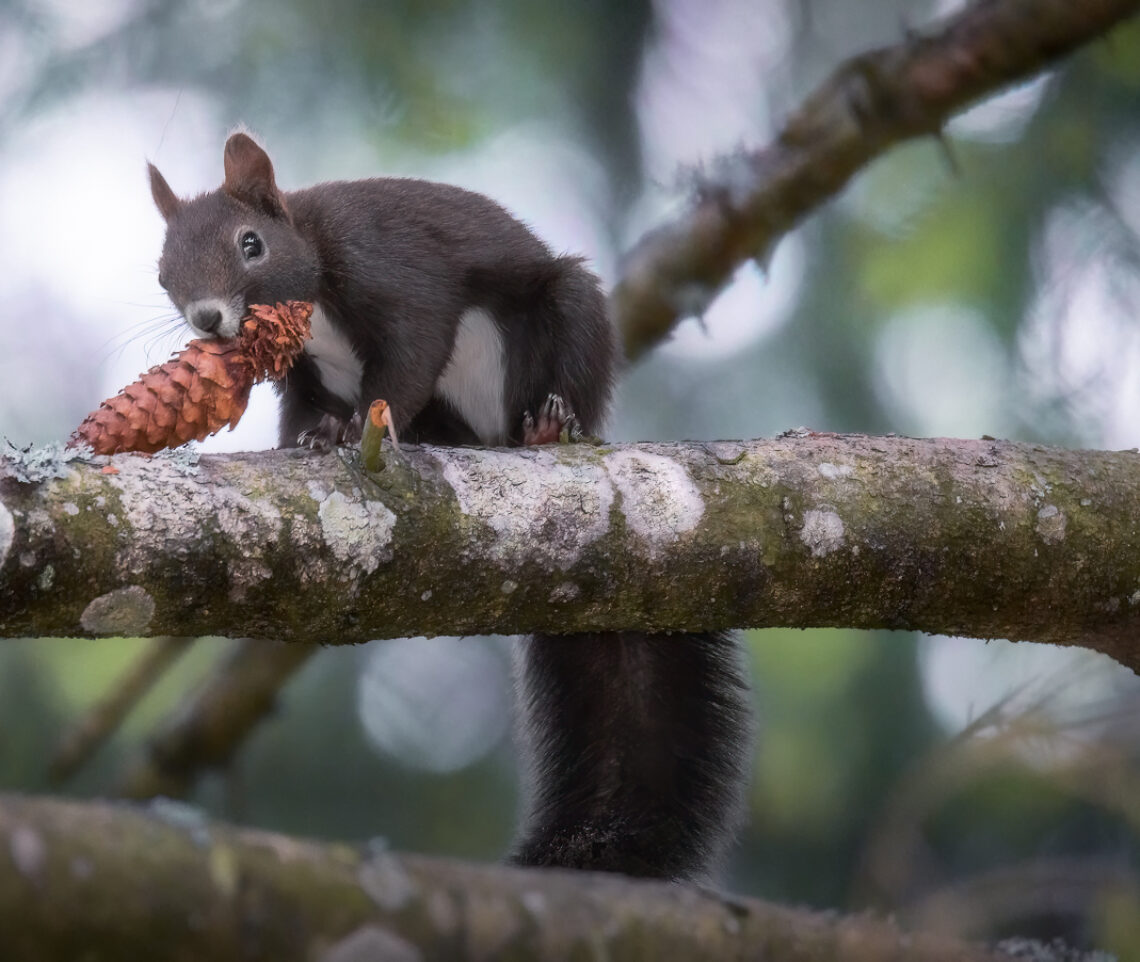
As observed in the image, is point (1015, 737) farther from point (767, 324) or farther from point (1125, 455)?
point (767, 324)

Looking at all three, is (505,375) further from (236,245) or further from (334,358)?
(236,245)

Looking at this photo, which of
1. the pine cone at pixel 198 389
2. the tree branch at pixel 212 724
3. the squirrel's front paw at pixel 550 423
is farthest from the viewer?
the tree branch at pixel 212 724

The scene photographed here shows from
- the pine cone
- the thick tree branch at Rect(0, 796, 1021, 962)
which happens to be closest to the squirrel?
the pine cone

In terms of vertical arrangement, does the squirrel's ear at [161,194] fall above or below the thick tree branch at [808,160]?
below

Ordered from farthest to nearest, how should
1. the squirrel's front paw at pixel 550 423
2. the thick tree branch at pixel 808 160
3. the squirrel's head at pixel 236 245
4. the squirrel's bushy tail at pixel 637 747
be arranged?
the thick tree branch at pixel 808 160
the squirrel's front paw at pixel 550 423
the squirrel's head at pixel 236 245
the squirrel's bushy tail at pixel 637 747

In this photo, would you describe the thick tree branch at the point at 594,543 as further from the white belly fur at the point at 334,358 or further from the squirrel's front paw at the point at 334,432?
the white belly fur at the point at 334,358

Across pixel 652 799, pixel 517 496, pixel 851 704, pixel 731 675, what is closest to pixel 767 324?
pixel 851 704

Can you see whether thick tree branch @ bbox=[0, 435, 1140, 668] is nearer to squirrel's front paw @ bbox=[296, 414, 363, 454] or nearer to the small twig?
squirrel's front paw @ bbox=[296, 414, 363, 454]

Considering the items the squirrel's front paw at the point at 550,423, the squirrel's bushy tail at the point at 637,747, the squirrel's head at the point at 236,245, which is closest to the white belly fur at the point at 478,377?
the squirrel's front paw at the point at 550,423
